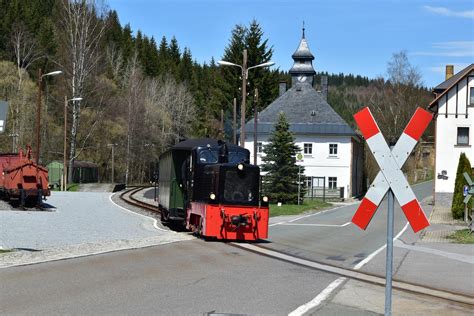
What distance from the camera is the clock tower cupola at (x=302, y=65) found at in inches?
3327

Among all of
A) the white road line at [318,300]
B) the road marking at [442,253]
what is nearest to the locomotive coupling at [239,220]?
the road marking at [442,253]

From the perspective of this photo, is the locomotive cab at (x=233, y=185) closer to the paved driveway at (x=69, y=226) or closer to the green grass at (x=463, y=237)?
the paved driveway at (x=69, y=226)

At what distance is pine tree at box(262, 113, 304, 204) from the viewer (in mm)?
50125

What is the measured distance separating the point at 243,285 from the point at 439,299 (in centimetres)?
316

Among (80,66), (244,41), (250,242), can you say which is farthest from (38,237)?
(244,41)

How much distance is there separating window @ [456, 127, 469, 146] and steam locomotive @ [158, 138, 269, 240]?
1213 inches

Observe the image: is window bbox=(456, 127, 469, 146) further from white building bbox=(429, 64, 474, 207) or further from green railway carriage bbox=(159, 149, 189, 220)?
green railway carriage bbox=(159, 149, 189, 220)

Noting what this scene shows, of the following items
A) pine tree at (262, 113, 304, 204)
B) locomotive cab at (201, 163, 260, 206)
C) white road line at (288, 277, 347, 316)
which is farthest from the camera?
pine tree at (262, 113, 304, 204)

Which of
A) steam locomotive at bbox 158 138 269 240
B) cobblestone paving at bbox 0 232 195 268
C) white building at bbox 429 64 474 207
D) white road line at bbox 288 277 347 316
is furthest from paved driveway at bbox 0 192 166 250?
white building at bbox 429 64 474 207

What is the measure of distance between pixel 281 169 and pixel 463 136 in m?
13.2

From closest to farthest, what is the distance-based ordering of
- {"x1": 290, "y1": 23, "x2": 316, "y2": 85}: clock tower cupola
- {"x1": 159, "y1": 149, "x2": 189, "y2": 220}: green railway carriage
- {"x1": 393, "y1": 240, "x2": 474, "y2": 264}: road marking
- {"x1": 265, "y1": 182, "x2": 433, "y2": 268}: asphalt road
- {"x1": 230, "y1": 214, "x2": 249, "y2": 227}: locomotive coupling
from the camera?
{"x1": 265, "y1": 182, "x2": 433, "y2": 268}: asphalt road → {"x1": 393, "y1": 240, "x2": 474, "y2": 264}: road marking → {"x1": 230, "y1": 214, "x2": 249, "y2": 227}: locomotive coupling → {"x1": 159, "y1": 149, "x2": 189, "y2": 220}: green railway carriage → {"x1": 290, "y1": 23, "x2": 316, "y2": 85}: clock tower cupola

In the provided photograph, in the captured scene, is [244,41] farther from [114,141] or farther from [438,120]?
[438,120]

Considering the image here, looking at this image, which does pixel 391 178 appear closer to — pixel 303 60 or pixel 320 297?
pixel 320 297

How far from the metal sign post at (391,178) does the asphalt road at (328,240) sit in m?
8.94
